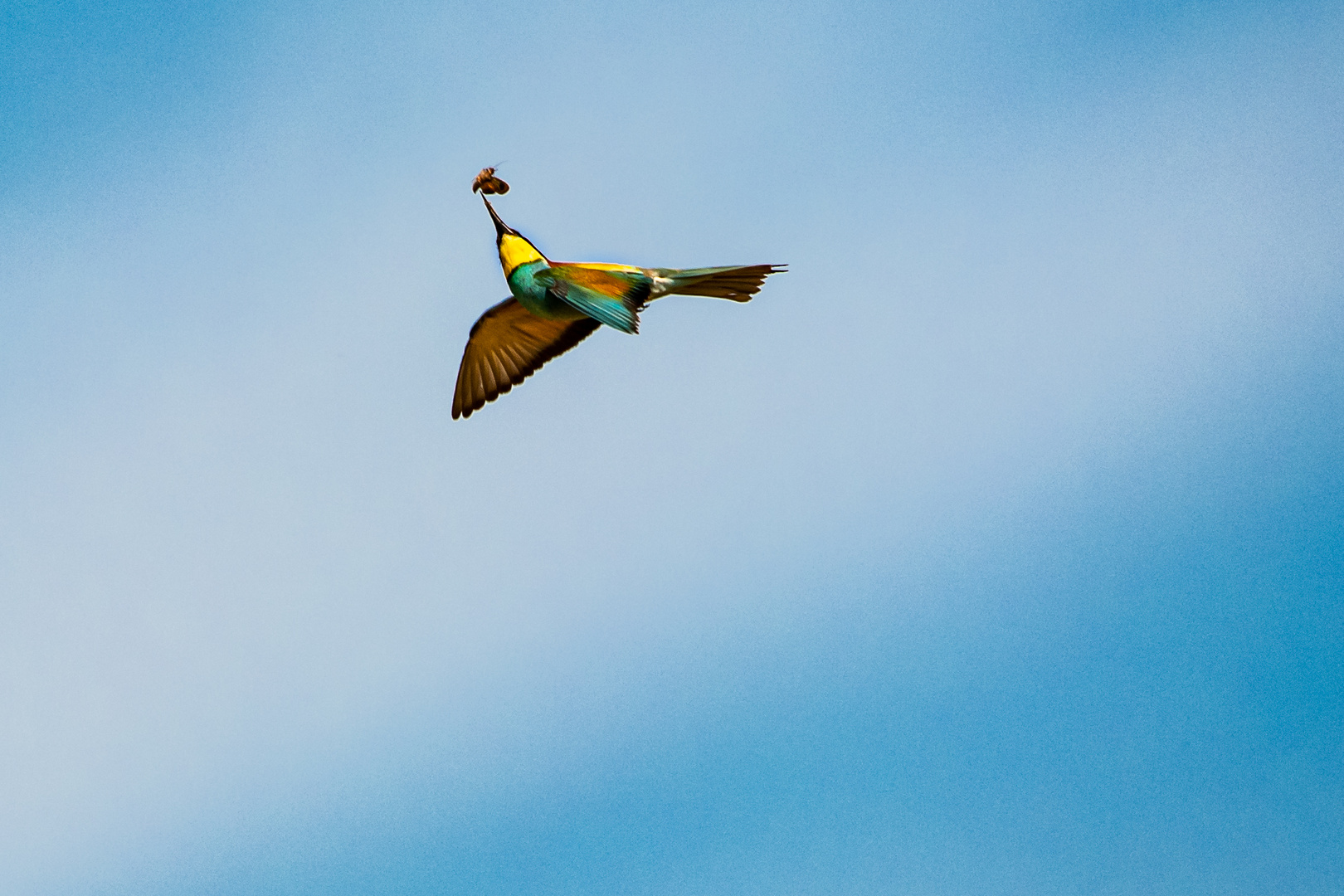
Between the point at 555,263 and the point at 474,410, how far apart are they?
2215mm

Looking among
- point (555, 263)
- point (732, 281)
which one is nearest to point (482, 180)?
point (555, 263)

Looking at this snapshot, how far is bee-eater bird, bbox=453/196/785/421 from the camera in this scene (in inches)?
379

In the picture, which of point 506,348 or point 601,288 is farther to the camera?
point 506,348

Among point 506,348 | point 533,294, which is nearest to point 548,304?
point 533,294

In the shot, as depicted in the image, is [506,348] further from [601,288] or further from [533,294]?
[601,288]

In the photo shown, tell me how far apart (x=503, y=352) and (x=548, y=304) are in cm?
174

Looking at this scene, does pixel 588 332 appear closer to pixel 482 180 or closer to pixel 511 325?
pixel 511 325

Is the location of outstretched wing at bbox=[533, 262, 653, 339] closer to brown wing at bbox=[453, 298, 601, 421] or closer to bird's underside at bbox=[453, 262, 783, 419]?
bird's underside at bbox=[453, 262, 783, 419]

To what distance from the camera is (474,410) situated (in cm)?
1178

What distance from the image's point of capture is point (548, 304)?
10047 millimetres

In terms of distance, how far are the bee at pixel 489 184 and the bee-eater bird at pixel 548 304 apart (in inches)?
3.6

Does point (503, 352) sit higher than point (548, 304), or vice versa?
point (503, 352)

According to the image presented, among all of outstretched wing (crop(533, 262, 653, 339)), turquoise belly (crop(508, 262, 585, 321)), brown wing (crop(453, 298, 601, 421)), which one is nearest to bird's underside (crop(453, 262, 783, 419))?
brown wing (crop(453, 298, 601, 421))

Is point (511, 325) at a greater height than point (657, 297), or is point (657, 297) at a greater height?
point (511, 325)
